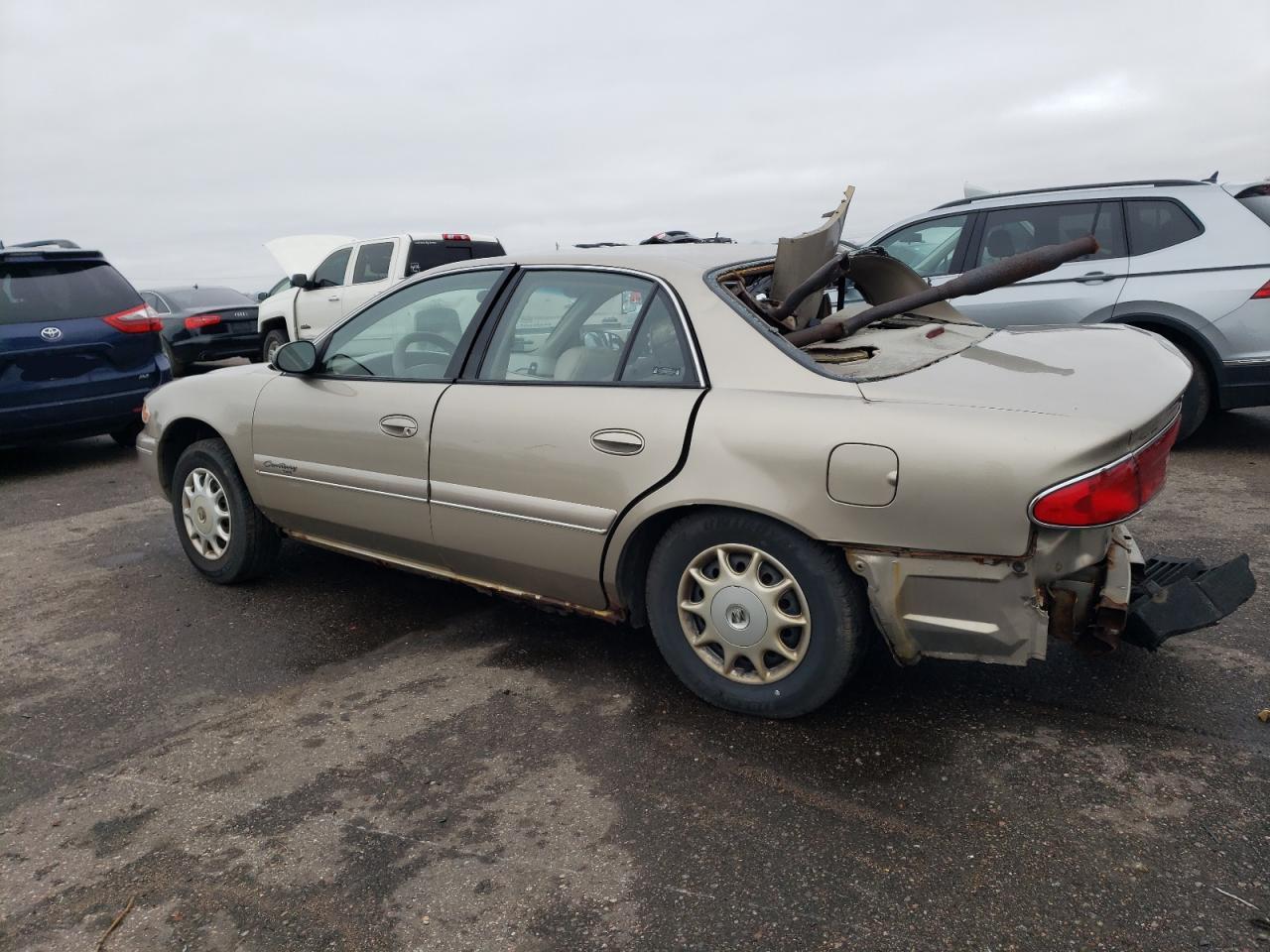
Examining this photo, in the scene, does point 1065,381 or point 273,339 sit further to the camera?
point 273,339

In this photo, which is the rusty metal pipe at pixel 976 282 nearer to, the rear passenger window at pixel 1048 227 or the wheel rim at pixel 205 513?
the wheel rim at pixel 205 513

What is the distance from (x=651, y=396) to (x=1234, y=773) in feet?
6.43

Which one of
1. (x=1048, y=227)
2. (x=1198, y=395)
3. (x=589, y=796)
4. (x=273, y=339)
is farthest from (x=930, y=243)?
(x=273, y=339)

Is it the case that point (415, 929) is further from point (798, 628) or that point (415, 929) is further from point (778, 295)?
point (778, 295)

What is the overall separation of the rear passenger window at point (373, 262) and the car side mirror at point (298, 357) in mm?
7399

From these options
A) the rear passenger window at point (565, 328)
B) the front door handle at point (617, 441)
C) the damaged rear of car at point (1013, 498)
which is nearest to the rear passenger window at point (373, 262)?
the rear passenger window at point (565, 328)

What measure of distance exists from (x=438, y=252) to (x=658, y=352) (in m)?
8.60

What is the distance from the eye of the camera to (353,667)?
360cm

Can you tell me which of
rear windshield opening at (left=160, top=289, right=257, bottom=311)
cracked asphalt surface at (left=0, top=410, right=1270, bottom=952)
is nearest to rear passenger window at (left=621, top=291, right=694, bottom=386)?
cracked asphalt surface at (left=0, top=410, right=1270, bottom=952)

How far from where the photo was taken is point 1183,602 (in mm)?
2752

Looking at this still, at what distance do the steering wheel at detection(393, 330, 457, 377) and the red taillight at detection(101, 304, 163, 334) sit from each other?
4.78 metres

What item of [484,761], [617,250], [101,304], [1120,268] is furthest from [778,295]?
[101,304]

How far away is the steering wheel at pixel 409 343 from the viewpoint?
370 cm

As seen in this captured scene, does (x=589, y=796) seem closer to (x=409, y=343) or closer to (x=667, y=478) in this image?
(x=667, y=478)
